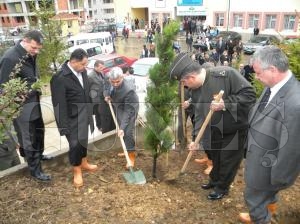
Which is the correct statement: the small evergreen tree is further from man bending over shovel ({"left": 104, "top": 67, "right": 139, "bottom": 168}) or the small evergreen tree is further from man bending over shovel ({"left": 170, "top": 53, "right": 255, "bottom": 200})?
man bending over shovel ({"left": 104, "top": 67, "right": 139, "bottom": 168})

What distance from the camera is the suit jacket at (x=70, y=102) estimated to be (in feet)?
13.0

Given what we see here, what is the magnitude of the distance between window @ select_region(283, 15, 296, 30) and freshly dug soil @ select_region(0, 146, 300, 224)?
27.4 m

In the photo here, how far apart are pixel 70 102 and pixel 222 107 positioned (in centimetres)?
193

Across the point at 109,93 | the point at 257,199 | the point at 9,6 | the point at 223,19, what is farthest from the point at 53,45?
the point at 9,6

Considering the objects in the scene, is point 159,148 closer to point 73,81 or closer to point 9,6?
point 73,81

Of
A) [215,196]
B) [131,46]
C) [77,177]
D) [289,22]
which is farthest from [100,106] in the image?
[289,22]

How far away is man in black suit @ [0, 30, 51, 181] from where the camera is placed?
3.68 metres

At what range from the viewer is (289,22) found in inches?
1112

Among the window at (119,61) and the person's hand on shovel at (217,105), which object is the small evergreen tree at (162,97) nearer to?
the person's hand on shovel at (217,105)

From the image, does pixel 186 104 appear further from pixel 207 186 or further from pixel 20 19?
pixel 20 19

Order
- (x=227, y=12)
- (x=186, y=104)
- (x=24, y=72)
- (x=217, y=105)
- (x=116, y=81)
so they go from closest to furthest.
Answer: (x=217, y=105), (x=24, y=72), (x=116, y=81), (x=186, y=104), (x=227, y=12)

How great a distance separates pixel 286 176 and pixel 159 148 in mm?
1873

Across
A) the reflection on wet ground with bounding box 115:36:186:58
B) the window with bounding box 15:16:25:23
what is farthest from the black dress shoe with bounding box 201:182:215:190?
the window with bounding box 15:16:25:23

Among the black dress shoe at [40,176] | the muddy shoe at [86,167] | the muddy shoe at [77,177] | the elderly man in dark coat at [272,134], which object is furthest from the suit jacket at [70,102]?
the elderly man in dark coat at [272,134]
